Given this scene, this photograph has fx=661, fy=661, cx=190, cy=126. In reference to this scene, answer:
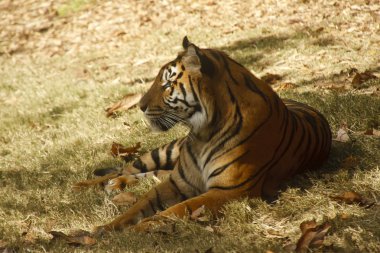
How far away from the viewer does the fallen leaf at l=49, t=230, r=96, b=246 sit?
13.6 feet

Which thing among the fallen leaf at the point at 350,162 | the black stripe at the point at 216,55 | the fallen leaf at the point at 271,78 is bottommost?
the fallen leaf at the point at 271,78

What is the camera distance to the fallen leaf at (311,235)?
11.8 ft

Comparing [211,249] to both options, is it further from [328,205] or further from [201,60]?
[201,60]

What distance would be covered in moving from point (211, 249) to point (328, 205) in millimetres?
885

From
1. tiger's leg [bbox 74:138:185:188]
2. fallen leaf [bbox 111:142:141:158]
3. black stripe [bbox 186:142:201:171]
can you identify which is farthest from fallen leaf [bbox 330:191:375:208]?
fallen leaf [bbox 111:142:141:158]

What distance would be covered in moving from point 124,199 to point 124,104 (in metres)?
2.77

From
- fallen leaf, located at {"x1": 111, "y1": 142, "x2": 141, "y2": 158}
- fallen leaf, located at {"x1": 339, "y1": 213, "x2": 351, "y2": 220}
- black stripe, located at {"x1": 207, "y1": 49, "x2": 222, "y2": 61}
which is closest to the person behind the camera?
fallen leaf, located at {"x1": 339, "y1": 213, "x2": 351, "y2": 220}

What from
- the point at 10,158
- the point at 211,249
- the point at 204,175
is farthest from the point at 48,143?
the point at 211,249

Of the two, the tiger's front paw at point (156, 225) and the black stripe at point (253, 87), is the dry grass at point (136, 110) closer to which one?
the tiger's front paw at point (156, 225)

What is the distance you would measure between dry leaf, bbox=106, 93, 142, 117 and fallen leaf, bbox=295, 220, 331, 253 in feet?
12.9

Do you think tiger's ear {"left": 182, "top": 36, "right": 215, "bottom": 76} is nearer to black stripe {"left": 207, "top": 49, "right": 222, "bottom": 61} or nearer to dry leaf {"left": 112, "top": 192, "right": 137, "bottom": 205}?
black stripe {"left": 207, "top": 49, "right": 222, "bottom": 61}

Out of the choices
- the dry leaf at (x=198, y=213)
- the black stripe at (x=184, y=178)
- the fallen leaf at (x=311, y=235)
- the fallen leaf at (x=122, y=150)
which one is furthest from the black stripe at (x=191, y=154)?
the fallen leaf at (x=122, y=150)

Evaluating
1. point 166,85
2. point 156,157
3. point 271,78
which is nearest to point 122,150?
point 156,157

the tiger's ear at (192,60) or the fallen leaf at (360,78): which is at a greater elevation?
the tiger's ear at (192,60)
